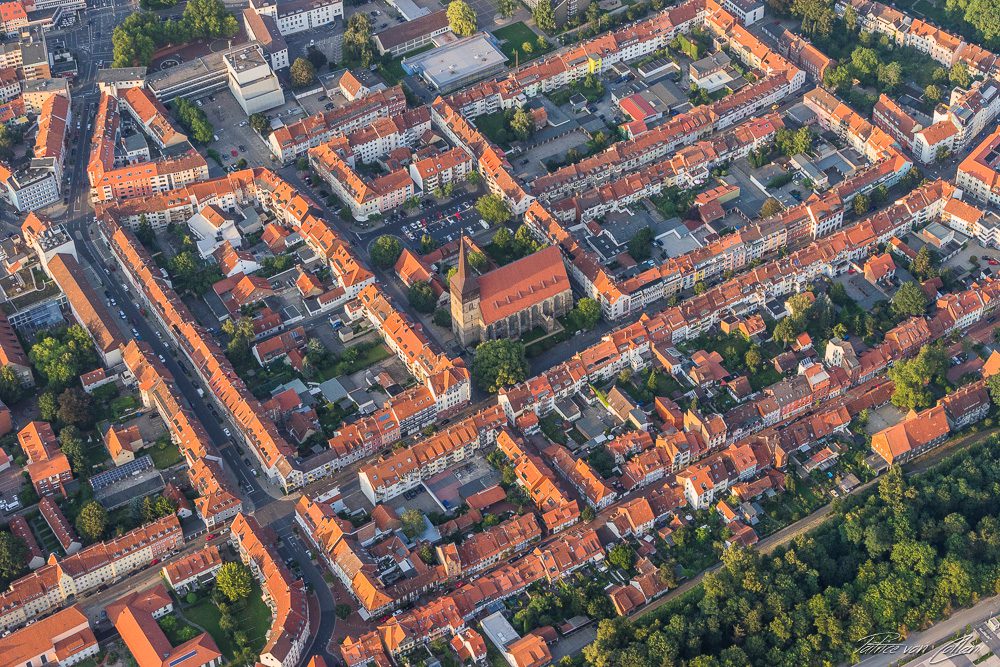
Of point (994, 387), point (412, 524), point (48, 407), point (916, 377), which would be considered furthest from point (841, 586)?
point (48, 407)

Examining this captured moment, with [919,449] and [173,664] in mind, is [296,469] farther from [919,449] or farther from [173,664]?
[919,449]

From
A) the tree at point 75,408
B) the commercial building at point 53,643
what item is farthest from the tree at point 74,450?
the commercial building at point 53,643

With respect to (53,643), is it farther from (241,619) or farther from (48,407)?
(48,407)

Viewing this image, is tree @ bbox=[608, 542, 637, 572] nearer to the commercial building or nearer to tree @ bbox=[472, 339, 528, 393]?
tree @ bbox=[472, 339, 528, 393]

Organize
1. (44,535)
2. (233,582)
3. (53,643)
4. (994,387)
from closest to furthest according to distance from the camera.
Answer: (53,643), (233,582), (44,535), (994,387)

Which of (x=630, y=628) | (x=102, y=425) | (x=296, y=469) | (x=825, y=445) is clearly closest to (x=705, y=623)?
(x=630, y=628)

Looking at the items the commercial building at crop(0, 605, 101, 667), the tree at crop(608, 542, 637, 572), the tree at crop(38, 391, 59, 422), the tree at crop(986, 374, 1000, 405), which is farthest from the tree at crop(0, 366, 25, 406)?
the tree at crop(986, 374, 1000, 405)
